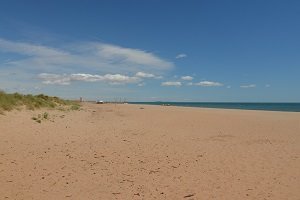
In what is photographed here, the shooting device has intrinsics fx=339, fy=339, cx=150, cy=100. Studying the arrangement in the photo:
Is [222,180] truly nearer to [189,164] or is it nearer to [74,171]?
[189,164]

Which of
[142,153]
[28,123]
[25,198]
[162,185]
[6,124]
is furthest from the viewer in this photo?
[28,123]

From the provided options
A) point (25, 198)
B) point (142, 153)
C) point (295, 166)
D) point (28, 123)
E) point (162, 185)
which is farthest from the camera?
point (28, 123)

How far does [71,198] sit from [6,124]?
35.2 ft

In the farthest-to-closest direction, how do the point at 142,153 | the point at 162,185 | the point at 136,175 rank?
the point at 142,153 < the point at 136,175 < the point at 162,185

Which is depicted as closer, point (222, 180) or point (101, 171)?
point (222, 180)

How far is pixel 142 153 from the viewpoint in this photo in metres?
11.3

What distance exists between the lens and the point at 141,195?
691 centimetres

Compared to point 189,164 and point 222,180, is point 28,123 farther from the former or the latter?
point 222,180

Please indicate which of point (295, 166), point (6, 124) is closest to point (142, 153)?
point (295, 166)

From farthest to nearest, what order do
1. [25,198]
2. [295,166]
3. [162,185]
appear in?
[295,166] < [162,185] < [25,198]

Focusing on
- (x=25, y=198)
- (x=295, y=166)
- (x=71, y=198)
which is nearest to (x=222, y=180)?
(x=295, y=166)

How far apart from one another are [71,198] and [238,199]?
10.8 feet

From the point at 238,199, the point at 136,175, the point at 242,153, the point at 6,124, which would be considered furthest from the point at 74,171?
the point at 6,124

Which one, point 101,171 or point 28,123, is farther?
point 28,123
